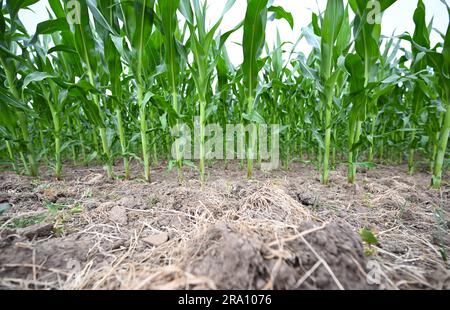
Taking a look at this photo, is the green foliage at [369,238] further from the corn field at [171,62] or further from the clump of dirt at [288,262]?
the corn field at [171,62]

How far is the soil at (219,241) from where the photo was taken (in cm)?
61

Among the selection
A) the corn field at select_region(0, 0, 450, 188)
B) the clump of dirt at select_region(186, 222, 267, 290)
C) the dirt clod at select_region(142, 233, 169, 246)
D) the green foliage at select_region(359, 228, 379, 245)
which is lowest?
the dirt clod at select_region(142, 233, 169, 246)

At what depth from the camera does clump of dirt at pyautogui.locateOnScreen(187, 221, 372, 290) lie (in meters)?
0.57

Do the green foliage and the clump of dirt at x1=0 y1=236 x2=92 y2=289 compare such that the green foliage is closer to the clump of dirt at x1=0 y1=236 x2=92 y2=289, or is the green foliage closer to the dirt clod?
the dirt clod

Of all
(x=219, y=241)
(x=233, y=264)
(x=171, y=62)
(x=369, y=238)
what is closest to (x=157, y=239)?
(x=219, y=241)

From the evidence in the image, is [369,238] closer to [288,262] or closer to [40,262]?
[288,262]

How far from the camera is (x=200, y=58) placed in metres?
1.69

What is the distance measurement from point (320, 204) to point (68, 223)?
1.41 m

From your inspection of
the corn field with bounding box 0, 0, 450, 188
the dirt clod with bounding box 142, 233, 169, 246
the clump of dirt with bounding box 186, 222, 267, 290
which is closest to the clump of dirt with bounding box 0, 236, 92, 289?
the dirt clod with bounding box 142, 233, 169, 246

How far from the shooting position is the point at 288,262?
63cm

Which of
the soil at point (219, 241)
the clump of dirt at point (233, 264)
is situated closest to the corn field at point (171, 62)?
the soil at point (219, 241)

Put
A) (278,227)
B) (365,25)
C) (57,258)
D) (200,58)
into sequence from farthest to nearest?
1. (200,58)
2. (365,25)
3. (278,227)
4. (57,258)
